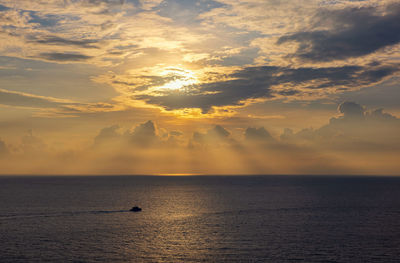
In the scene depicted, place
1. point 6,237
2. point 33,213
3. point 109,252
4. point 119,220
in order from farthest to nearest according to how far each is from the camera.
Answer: point 33,213 → point 119,220 → point 6,237 → point 109,252

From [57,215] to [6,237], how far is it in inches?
1650

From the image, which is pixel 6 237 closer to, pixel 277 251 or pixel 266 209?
pixel 277 251

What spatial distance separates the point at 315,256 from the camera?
246ft

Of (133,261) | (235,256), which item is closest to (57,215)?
(133,261)

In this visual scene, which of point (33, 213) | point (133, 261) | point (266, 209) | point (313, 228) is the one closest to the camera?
point (133, 261)

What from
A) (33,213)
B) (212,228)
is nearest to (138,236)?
(212,228)

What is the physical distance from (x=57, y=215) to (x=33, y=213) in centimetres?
1186

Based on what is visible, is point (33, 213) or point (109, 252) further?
point (33, 213)

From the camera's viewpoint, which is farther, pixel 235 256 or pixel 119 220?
pixel 119 220

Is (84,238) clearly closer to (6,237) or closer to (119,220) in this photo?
(6,237)

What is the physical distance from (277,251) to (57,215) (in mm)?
88437

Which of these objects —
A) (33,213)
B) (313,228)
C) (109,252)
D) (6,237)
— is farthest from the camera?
(33,213)

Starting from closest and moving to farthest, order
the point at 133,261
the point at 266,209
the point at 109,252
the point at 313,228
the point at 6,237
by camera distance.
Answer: the point at 133,261, the point at 109,252, the point at 6,237, the point at 313,228, the point at 266,209

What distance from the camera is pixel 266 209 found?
157250 mm
